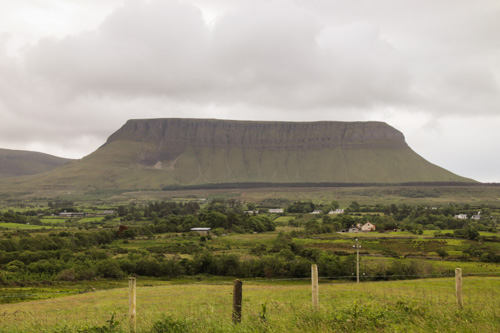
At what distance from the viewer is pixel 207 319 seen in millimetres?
11953

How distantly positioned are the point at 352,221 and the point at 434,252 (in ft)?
159

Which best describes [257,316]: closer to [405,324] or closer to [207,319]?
[207,319]

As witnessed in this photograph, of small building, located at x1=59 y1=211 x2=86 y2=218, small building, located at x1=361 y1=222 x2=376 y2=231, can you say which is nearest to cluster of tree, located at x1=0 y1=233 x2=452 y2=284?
small building, located at x1=361 y1=222 x2=376 y2=231

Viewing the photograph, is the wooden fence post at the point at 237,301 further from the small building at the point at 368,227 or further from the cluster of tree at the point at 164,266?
the small building at the point at 368,227

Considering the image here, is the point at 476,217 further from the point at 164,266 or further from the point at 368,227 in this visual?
the point at 164,266

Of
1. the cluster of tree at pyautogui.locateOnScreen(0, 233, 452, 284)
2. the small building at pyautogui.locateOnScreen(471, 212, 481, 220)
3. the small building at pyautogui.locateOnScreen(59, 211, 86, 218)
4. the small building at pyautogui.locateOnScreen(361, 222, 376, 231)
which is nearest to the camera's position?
the cluster of tree at pyautogui.locateOnScreen(0, 233, 452, 284)

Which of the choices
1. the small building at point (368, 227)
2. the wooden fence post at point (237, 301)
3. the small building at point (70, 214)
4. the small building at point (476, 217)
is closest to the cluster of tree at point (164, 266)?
the small building at point (368, 227)

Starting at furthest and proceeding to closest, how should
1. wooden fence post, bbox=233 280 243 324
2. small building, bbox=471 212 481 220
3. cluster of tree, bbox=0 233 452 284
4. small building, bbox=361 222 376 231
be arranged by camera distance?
small building, bbox=471 212 481 220
small building, bbox=361 222 376 231
cluster of tree, bbox=0 233 452 284
wooden fence post, bbox=233 280 243 324

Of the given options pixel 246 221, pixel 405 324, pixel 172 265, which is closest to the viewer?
pixel 405 324

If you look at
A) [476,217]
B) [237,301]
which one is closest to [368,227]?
[476,217]

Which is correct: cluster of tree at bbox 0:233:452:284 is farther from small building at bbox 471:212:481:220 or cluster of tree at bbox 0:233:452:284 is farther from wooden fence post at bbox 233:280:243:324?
small building at bbox 471:212:481:220

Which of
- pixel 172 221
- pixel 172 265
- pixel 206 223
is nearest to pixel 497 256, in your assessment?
pixel 172 265

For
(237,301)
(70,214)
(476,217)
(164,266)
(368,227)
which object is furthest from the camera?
(70,214)

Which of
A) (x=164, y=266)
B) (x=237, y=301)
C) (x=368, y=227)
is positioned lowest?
(x=164, y=266)
